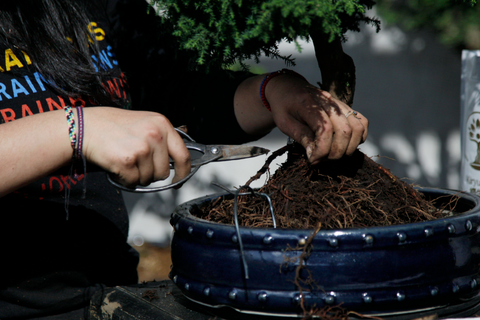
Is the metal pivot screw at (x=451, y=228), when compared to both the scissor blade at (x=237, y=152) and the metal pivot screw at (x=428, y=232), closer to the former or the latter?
the metal pivot screw at (x=428, y=232)

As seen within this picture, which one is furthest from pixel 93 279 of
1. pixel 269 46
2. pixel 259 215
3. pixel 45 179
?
pixel 269 46

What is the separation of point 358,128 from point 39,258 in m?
0.90

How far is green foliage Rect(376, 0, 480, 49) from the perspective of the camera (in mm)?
1314

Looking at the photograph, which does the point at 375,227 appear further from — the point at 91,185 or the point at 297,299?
the point at 91,185

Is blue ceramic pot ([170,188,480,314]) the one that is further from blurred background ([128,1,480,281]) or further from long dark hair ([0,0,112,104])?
blurred background ([128,1,480,281])

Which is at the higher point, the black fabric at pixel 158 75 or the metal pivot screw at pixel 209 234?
the black fabric at pixel 158 75

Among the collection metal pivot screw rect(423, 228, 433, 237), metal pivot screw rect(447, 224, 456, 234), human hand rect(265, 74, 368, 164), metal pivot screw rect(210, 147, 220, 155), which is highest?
human hand rect(265, 74, 368, 164)

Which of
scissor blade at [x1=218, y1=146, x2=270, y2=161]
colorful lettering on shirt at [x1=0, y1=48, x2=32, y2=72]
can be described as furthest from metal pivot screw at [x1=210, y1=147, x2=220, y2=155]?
colorful lettering on shirt at [x1=0, y1=48, x2=32, y2=72]

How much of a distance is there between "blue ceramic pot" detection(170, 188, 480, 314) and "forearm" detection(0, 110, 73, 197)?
1.14 ft

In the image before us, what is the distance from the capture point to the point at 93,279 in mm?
1196

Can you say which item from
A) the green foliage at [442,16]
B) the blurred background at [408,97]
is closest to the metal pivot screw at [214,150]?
the green foliage at [442,16]

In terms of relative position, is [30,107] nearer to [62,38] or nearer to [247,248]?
[62,38]

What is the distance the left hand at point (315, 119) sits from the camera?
0.76 metres

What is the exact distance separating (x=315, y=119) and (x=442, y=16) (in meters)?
0.91
